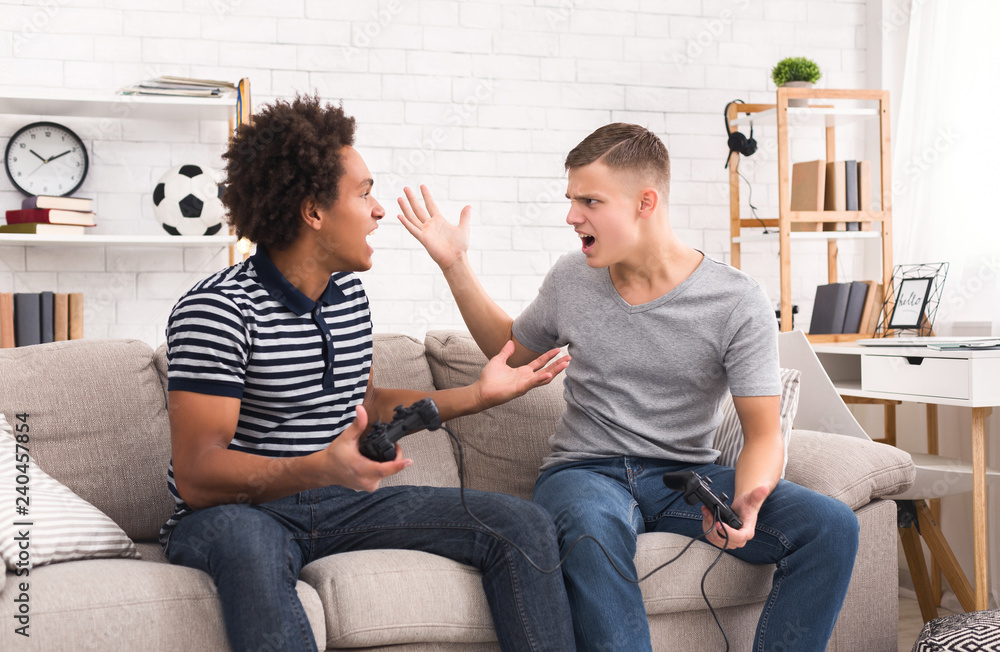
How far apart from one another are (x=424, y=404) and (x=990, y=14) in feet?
8.39

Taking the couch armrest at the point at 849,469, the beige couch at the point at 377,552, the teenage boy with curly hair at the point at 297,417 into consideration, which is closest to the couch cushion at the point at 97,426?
the beige couch at the point at 377,552

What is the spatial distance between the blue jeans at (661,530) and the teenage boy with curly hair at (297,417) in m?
0.06

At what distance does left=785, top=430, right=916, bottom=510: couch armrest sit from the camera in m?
1.81

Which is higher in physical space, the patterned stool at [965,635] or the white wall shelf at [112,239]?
the white wall shelf at [112,239]

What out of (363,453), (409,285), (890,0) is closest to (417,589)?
(363,453)

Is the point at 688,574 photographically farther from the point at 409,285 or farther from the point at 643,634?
the point at 409,285

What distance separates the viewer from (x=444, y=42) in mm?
3182

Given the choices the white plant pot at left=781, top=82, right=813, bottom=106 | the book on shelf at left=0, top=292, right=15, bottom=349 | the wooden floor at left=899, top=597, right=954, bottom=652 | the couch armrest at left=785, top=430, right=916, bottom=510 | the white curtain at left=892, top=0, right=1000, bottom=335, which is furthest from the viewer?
the white plant pot at left=781, top=82, right=813, bottom=106

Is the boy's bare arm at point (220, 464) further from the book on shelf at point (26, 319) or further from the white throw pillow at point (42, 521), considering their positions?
the book on shelf at point (26, 319)

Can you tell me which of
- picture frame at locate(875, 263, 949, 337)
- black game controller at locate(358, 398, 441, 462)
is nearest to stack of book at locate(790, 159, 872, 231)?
picture frame at locate(875, 263, 949, 337)

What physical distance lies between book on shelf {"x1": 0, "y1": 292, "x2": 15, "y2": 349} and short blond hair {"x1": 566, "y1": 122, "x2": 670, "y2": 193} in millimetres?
1841

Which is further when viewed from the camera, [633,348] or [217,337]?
[633,348]

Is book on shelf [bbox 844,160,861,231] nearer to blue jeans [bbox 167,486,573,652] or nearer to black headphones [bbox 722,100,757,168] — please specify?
black headphones [bbox 722,100,757,168]

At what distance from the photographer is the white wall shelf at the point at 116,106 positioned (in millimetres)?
2693
